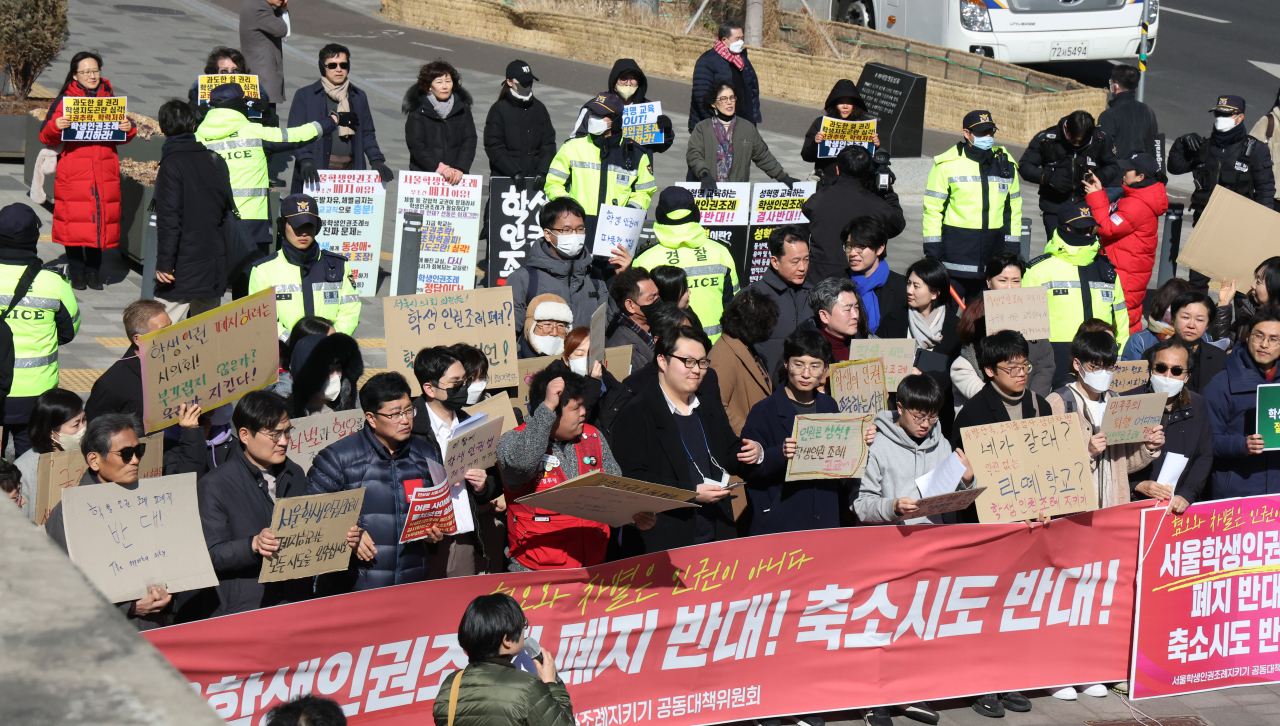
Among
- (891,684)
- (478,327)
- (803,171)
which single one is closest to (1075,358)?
(891,684)

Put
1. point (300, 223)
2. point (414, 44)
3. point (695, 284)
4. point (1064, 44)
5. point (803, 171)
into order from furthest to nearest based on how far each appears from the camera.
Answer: point (414, 44) → point (1064, 44) → point (803, 171) → point (695, 284) → point (300, 223)

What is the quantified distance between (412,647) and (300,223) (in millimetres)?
3283

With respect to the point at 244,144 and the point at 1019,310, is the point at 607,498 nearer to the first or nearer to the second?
the point at 1019,310

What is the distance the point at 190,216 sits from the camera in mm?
9578

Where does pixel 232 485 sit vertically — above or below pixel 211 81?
below

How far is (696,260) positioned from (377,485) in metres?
3.72

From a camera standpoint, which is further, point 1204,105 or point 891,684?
point 1204,105

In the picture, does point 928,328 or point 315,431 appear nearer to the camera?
point 315,431

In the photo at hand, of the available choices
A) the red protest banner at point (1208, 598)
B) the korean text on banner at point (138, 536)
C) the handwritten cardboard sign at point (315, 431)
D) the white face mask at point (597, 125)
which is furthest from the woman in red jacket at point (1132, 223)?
the korean text on banner at point (138, 536)

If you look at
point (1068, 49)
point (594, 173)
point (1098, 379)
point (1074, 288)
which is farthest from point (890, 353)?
point (1068, 49)

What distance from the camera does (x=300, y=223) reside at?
8031 millimetres

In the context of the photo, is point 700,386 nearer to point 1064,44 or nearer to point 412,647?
point 412,647

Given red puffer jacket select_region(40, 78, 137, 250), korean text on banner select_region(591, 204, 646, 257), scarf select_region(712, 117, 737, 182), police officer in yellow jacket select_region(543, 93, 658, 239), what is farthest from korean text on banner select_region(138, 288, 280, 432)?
scarf select_region(712, 117, 737, 182)

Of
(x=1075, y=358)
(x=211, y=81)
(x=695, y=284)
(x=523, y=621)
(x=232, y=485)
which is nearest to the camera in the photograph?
(x=523, y=621)
